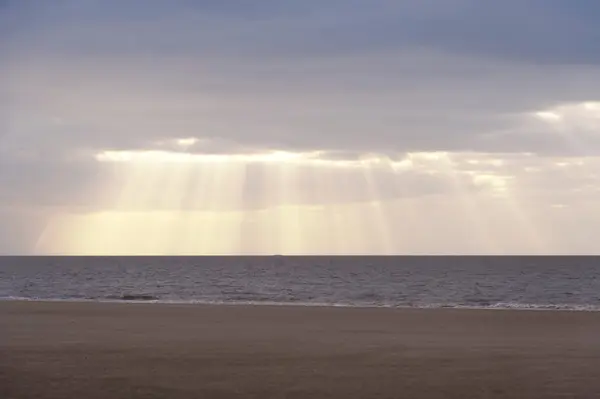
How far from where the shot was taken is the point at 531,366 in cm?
2144

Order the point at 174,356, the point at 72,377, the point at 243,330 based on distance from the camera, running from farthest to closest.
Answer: the point at 243,330 → the point at 174,356 → the point at 72,377

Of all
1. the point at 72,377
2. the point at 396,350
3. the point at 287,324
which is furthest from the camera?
the point at 287,324

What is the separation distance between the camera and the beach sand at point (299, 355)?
17952mm

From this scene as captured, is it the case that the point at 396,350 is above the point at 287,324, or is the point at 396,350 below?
below

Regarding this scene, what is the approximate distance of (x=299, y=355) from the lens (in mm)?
23516

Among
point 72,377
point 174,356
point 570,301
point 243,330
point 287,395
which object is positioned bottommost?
point 287,395

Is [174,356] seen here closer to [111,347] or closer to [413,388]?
[111,347]

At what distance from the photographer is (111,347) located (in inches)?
992

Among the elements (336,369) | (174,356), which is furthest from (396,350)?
(174,356)

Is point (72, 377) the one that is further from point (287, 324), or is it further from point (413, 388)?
point (287, 324)

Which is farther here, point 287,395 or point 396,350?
point 396,350

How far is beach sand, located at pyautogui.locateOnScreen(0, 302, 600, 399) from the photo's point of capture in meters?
18.0

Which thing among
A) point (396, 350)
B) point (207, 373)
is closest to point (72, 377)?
point (207, 373)

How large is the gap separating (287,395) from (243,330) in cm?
1341
